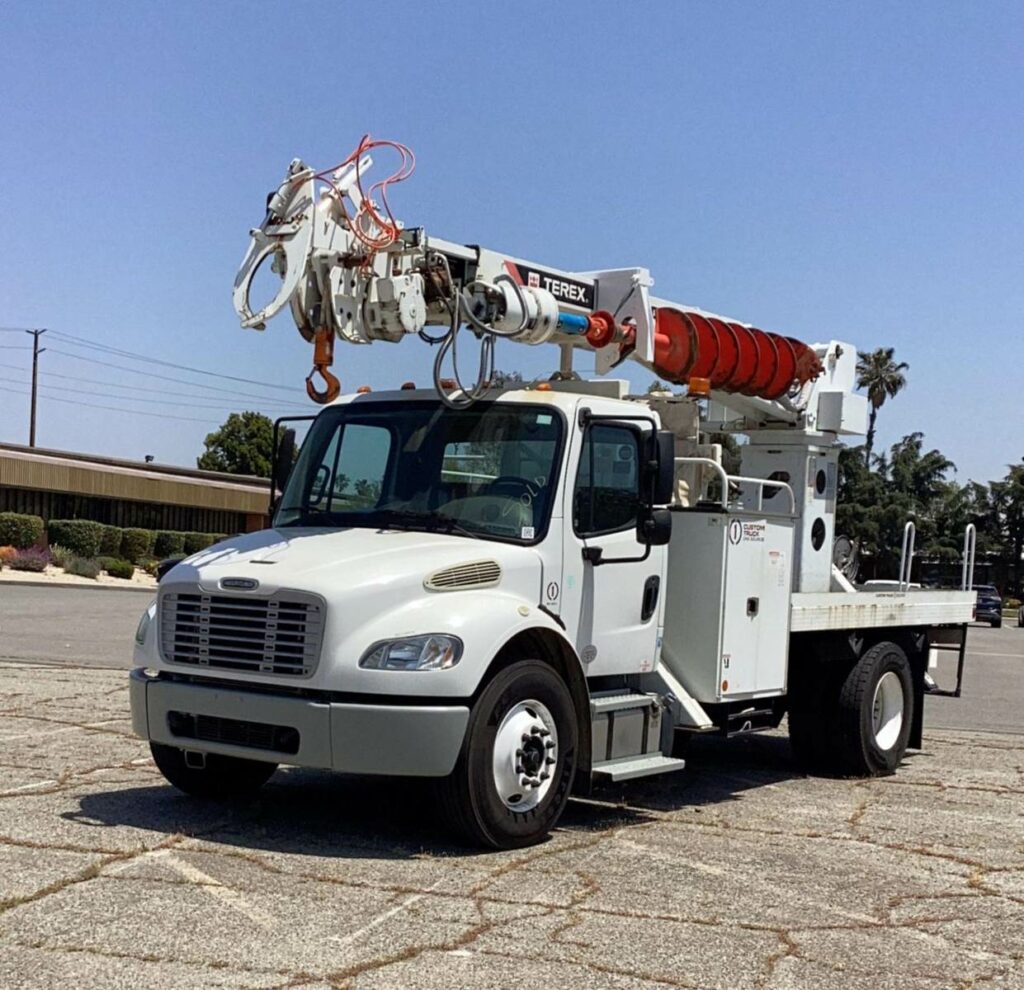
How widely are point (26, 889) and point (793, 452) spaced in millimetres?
7178

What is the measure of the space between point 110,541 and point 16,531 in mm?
3284

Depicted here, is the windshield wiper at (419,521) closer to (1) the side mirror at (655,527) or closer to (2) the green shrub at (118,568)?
(1) the side mirror at (655,527)

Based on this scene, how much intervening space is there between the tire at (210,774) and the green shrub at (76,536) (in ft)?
124

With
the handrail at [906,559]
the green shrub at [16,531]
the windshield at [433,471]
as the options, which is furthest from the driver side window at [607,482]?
the green shrub at [16,531]

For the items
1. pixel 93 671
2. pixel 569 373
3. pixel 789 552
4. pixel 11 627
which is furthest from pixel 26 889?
pixel 11 627

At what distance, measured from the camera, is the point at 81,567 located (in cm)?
4109

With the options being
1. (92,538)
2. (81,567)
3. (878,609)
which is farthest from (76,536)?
(878,609)

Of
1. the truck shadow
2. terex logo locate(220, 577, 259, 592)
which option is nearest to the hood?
terex logo locate(220, 577, 259, 592)

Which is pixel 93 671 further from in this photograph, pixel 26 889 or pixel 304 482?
pixel 26 889

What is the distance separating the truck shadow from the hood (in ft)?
Answer: 3.69

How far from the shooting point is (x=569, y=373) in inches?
374

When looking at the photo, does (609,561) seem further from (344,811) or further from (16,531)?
(16,531)

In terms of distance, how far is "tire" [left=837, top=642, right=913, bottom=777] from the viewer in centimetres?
1048

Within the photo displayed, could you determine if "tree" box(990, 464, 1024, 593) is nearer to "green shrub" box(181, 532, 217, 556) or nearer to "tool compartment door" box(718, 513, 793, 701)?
"green shrub" box(181, 532, 217, 556)
